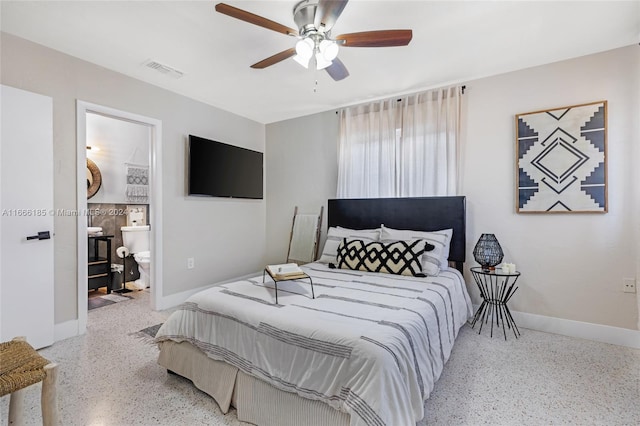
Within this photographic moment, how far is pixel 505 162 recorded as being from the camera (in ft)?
9.84

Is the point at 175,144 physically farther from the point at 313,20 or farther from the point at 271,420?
the point at 271,420

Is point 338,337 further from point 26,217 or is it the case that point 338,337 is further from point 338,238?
point 26,217

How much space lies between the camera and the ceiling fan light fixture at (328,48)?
1.93 m

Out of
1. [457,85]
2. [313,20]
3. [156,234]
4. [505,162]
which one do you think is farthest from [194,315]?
[457,85]

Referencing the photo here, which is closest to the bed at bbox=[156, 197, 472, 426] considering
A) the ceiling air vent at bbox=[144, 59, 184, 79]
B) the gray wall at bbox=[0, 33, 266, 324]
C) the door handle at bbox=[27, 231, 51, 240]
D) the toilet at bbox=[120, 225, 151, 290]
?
the door handle at bbox=[27, 231, 51, 240]

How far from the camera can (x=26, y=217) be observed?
238cm

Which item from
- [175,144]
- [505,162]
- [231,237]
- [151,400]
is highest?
[175,144]

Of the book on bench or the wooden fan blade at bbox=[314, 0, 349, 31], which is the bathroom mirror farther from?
the wooden fan blade at bbox=[314, 0, 349, 31]

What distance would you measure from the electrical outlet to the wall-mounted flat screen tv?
13.8 feet

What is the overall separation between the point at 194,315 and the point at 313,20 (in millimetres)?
2087

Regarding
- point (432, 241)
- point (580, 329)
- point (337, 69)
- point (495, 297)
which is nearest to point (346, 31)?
point (337, 69)

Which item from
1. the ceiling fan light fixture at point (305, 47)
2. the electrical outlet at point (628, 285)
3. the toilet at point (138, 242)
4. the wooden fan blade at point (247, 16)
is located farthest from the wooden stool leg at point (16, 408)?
the electrical outlet at point (628, 285)

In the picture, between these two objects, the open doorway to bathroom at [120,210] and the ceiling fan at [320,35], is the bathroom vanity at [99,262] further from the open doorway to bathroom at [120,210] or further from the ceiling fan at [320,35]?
the ceiling fan at [320,35]

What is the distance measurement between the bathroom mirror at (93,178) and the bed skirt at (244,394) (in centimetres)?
353
